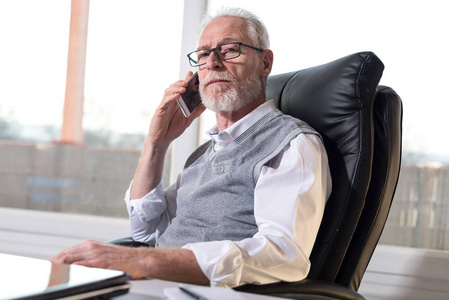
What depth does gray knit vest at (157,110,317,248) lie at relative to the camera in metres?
1.43

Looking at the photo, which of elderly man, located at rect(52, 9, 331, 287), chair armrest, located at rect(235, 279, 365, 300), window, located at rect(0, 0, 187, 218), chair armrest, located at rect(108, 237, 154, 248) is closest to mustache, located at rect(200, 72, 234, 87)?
elderly man, located at rect(52, 9, 331, 287)

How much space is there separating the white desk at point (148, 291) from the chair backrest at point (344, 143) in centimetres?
62

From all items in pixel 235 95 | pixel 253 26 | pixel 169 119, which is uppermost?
pixel 253 26

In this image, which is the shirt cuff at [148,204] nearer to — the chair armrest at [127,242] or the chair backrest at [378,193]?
the chair armrest at [127,242]

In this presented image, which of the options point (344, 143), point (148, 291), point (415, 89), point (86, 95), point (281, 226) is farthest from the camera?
point (86, 95)

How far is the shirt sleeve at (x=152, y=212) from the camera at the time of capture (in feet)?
6.06

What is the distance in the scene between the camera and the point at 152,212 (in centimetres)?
185

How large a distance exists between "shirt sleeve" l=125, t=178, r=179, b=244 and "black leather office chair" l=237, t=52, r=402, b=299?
0.70 meters

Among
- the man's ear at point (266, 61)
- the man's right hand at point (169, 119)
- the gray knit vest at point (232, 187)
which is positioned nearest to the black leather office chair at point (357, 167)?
the gray knit vest at point (232, 187)

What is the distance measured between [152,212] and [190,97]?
0.44 metres

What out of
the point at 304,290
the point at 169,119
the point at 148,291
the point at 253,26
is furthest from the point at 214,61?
the point at 148,291

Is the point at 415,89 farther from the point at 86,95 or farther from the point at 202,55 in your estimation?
the point at 86,95

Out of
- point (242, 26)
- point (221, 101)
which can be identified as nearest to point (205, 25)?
point (242, 26)

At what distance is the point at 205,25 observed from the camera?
70.6 inches
